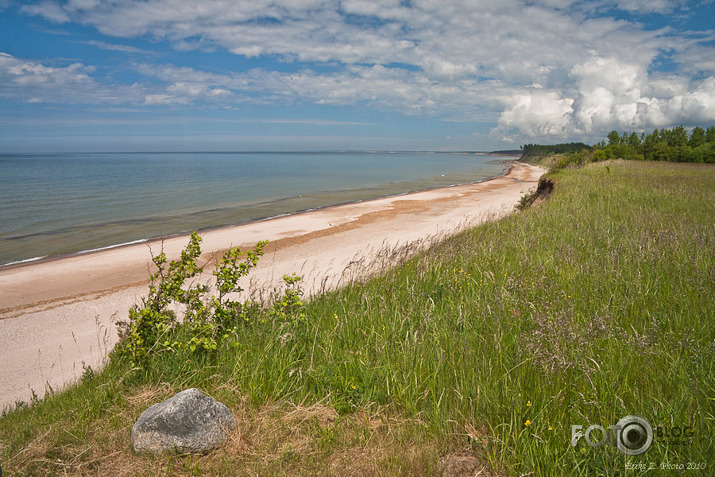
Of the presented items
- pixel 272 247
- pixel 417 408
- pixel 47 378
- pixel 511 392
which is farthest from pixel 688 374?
pixel 272 247

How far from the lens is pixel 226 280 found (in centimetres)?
520

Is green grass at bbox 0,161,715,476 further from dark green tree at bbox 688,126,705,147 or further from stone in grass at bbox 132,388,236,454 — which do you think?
dark green tree at bbox 688,126,705,147

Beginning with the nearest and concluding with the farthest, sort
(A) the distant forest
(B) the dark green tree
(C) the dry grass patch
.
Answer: (C) the dry grass patch, (A) the distant forest, (B) the dark green tree

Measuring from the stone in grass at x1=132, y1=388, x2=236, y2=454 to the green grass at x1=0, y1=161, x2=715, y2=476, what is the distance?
0.11 metres

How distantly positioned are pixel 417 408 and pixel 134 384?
3.22 m

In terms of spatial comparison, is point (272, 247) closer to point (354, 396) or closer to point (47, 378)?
point (47, 378)

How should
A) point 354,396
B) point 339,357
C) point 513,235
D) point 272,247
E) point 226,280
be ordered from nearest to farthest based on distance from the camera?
point 354,396, point 339,357, point 226,280, point 513,235, point 272,247

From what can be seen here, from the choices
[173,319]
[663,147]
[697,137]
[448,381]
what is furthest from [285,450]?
[697,137]

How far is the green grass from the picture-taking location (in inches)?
123

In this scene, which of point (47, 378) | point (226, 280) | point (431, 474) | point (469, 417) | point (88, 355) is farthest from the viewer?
point (88, 355)

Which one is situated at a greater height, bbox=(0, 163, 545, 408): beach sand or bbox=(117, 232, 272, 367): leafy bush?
bbox=(117, 232, 272, 367): leafy bush

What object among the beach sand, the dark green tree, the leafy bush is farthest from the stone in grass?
the dark green tree

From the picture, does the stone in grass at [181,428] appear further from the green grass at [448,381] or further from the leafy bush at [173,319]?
the leafy bush at [173,319]

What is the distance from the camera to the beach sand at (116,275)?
7777 millimetres
